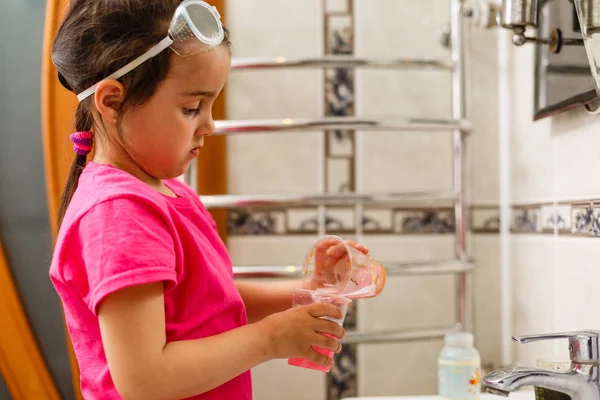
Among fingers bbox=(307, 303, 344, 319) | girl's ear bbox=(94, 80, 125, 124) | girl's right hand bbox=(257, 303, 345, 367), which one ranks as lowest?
girl's right hand bbox=(257, 303, 345, 367)

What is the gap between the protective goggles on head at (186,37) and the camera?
0.73 m

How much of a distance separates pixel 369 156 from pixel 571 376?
0.95 metres

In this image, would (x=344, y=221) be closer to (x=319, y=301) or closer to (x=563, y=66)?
(x=563, y=66)

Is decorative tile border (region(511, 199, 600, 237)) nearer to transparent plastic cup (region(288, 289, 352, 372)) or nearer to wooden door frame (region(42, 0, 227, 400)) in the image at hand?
transparent plastic cup (region(288, 289, 352, 372))

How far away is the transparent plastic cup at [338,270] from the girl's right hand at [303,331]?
84 mm

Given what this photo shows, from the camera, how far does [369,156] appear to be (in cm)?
161

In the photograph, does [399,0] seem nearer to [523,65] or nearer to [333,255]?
[523,65]

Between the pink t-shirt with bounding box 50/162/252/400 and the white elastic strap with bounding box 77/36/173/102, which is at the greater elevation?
the white elastic strap with bounding box 77/36/173/102

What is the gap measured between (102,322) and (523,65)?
1.06 meters

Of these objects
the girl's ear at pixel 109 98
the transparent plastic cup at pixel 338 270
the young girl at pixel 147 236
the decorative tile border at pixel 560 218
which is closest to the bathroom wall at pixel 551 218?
the decorative tile border at pixel 560 218

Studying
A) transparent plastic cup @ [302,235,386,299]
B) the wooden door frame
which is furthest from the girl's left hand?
the wooden door frame

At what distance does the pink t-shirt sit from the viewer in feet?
2.21

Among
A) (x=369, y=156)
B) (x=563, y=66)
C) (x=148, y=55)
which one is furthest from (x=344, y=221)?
(x=148, y=55)

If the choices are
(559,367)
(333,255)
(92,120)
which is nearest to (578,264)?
(559,367)
